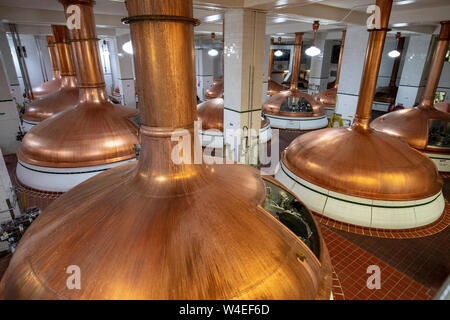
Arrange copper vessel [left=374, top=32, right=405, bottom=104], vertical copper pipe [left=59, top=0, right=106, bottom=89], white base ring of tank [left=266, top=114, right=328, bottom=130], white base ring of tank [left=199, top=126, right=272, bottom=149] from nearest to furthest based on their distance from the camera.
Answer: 1. vertical copper pipe [left=59, top=0, right=106, bottom=89]
2. white base ring of tank [left=199, top=126, right=272, bottom=149]
3. white base ring of tank [left=266, top=114, right=328, bottom=130]
4. copper vessel [left=374, top=32, right=405, bottom=104]

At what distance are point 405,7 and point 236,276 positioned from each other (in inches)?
391

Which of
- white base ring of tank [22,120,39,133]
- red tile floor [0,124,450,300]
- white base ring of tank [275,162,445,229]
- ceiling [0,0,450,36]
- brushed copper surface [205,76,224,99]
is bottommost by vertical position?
red tile floor [0,124,450,300]

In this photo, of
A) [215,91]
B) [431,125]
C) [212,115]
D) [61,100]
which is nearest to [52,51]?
[61,100]

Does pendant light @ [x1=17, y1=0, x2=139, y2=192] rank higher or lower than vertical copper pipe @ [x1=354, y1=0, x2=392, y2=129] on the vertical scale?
lower

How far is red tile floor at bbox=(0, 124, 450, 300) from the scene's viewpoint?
12.8 ft

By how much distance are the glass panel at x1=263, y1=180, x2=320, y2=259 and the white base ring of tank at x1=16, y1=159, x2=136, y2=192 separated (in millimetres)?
4330

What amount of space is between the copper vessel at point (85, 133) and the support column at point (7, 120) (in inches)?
123

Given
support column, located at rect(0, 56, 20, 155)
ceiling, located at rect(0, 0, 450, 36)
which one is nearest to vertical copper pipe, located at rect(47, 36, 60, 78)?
ceiling, located at rect(0, 0, 450, 36)

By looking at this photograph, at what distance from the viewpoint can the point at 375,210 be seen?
5.09 meters

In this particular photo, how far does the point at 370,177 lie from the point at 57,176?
6879 mm

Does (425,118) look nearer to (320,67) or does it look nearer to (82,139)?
(82,139)

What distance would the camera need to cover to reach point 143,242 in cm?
176

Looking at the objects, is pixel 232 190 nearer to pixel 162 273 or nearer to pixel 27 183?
pixel 162 273

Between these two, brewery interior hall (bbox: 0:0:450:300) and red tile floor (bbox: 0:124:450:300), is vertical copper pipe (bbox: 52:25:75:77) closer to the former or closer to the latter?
brewery interior hall (bbox: 0:0:450:300)
